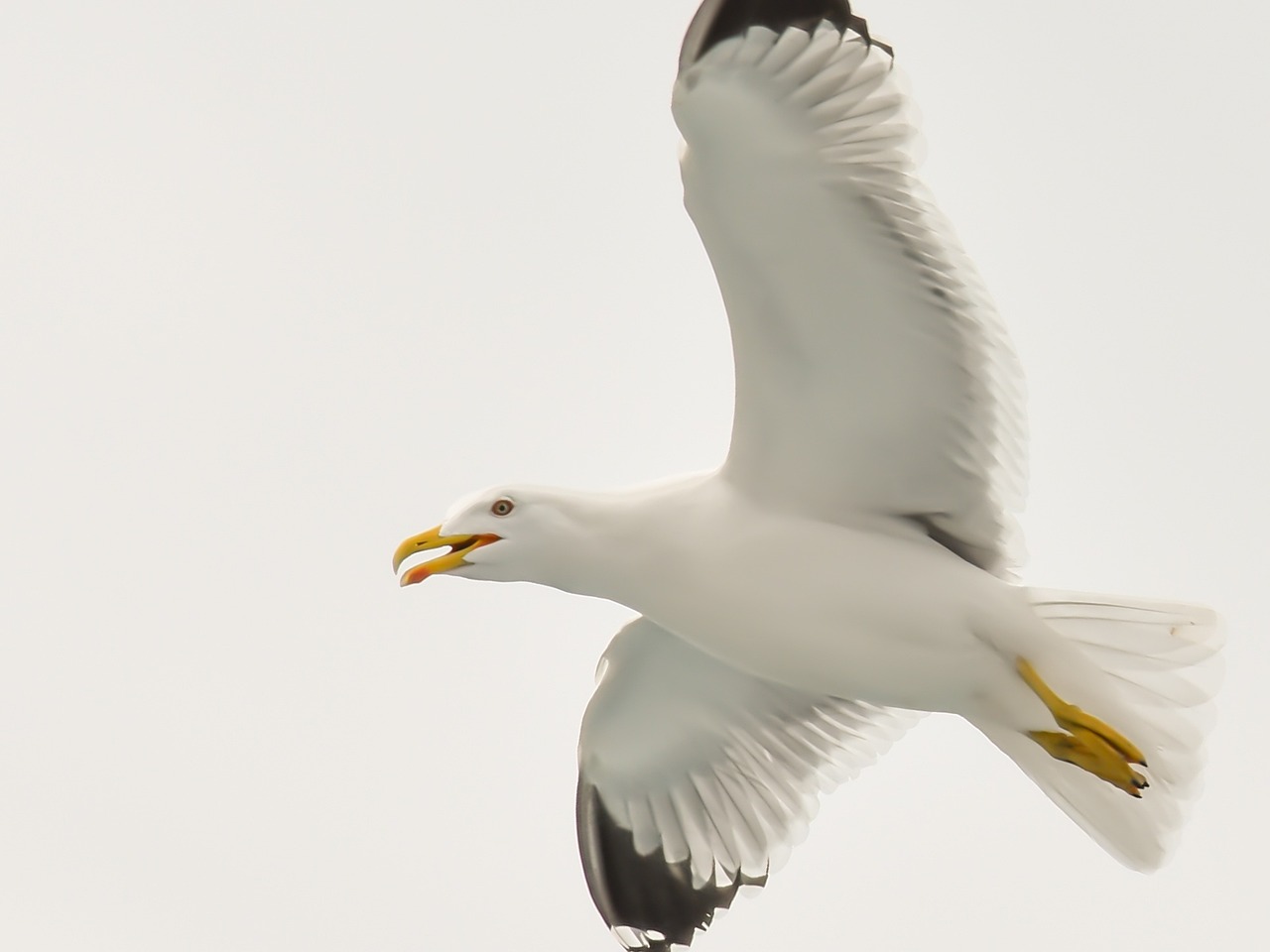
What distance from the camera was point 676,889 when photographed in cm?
855

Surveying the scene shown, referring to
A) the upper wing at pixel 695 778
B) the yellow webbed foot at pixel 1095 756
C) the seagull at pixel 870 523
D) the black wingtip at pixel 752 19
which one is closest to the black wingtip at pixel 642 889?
the upper wing at pixel 695 778

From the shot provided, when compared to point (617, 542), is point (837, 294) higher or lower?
higher

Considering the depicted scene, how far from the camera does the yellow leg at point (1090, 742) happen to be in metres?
6.94

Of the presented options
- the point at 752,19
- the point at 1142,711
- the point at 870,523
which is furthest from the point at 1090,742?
the point at 752,19

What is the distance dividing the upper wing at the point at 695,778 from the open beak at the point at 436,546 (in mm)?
1265

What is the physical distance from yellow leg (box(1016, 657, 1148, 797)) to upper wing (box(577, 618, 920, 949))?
4.32 ft

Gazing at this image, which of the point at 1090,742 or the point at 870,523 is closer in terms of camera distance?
the point at 1090,742

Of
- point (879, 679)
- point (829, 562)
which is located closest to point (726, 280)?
point (829, 562)

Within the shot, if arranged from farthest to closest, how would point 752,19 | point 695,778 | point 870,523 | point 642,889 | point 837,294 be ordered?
point 642,889, point 695,778, point 870,523, point 837,294, point 752,19

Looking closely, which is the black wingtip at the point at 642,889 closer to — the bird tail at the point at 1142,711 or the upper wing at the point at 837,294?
the bird tail at the point at 1142,711

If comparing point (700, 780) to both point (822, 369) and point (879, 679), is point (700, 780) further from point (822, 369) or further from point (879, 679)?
point (822, 369)

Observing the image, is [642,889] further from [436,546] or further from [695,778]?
[436,546]

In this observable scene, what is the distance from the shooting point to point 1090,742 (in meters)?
6.96

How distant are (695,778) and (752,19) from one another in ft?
12.2
